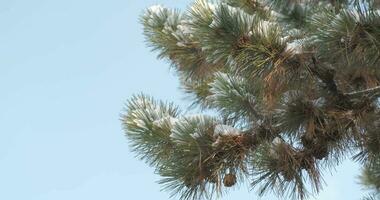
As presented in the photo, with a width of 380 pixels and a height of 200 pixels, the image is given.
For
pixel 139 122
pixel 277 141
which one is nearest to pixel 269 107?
pixel 277 141

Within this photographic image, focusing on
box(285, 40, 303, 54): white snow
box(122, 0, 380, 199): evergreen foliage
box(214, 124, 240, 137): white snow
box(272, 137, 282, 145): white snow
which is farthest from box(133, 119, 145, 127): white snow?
box(285, 40, 303, 54): white snow

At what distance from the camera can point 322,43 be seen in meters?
2.80

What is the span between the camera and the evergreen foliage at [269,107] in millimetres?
2859

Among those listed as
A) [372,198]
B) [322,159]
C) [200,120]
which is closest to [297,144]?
[322,159]

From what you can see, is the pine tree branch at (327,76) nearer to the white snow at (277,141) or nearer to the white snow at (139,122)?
the white snow at (277,141)

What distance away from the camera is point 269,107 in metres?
3.29

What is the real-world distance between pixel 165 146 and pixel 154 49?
941mm

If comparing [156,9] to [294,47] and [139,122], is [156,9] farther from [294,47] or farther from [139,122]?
[294,47]

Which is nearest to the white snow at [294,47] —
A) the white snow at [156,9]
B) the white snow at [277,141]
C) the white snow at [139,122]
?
the white snow at [277,141]

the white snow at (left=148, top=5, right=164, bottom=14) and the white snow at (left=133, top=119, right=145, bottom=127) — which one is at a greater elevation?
the white snow at (left=148, top=5, right=164, bottom=14)

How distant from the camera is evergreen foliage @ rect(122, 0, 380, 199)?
286 centimetres

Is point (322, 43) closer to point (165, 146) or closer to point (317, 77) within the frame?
point (317, 77)

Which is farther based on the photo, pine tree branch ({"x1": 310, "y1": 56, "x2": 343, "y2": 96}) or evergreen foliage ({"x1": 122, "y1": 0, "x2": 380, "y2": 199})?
pine tree branch ({"x1": 310, "y1": 56, "x2": 343, "y2": 96})

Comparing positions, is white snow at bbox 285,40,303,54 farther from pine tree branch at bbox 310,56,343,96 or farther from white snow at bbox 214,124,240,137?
white snow at bbox 214,124,240,137
